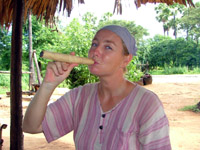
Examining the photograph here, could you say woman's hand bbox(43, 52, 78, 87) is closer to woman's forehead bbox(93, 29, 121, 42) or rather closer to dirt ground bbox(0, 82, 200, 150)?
woman's forehead bbox(93, 29, 121, 42)

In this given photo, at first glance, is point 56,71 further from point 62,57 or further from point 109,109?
point 109,109

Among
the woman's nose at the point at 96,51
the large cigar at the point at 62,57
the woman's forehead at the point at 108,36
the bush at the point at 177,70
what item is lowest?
the bush at the point at 177,70

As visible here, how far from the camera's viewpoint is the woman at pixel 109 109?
4.07ft

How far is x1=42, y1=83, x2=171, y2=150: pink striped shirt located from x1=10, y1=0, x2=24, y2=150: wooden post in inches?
42.2

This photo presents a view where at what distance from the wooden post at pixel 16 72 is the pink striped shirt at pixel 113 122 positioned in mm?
1072

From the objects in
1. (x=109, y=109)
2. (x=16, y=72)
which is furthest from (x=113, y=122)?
(x=16, y=72)

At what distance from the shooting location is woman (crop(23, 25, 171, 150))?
1.24 meters

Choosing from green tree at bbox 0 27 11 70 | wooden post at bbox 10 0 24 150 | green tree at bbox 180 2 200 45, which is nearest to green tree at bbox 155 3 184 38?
green tree at bbox 180 2 200 45

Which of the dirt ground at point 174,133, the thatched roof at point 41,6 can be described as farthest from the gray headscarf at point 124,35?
the dirt ground at point 174,133

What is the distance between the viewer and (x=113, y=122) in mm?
1296

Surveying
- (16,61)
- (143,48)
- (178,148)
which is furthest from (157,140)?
(143,48)

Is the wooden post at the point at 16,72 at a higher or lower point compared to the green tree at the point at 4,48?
lower

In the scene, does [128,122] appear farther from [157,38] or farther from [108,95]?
[157,38]

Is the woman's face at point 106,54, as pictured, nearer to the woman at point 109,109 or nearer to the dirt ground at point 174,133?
the woman at point 109,109
